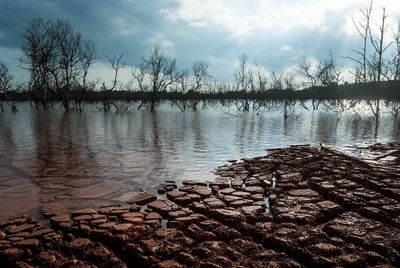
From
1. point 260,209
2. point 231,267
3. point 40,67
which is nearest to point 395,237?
point 260,209

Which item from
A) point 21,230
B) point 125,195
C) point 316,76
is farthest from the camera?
point 316,76

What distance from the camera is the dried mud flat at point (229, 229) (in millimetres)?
2756

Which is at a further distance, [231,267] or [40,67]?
[40,67]

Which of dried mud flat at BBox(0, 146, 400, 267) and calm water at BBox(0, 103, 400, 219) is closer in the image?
dried mud flat at BBox(0, 146, 400, 267)

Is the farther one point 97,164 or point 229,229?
point 97,164

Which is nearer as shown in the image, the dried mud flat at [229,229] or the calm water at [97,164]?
the dried mud flat at [229,229]

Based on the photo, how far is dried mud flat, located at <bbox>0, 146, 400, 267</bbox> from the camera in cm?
276

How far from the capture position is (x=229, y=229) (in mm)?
3342

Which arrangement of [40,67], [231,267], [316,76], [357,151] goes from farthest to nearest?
1. [316,76]
2. [40,67]
3. [357,151]
4. [231,267]

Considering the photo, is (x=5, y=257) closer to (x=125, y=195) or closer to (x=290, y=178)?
(x=125, y=195)

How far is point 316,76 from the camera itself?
38000 mm

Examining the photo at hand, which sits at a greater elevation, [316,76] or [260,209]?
[316,76]

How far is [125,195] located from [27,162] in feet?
11.2

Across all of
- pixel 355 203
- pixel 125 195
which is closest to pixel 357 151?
pixel 355 203
